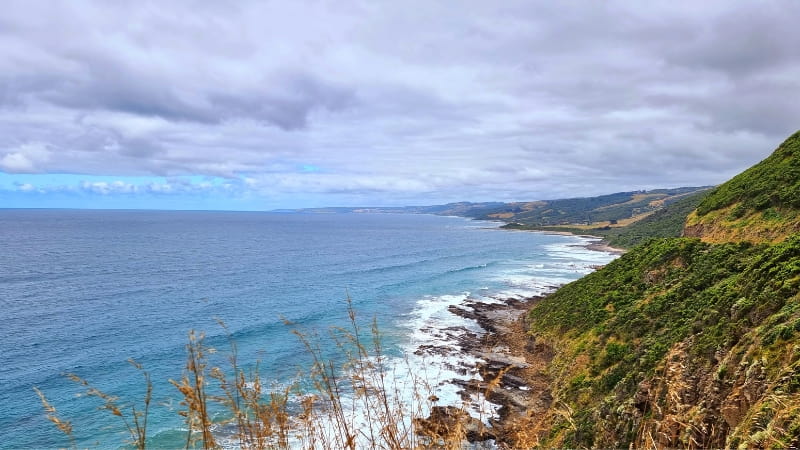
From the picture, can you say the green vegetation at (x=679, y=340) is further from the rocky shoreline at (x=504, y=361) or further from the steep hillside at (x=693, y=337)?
the rocky shoreline at (x=504, y=361)

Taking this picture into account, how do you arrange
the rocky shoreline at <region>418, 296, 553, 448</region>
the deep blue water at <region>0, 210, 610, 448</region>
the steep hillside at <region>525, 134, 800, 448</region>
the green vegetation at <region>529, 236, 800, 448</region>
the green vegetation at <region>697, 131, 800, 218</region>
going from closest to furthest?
the steep hillside at <region>525, 134, 800, 448</region> < the green vegetation at <region>529, 236, 800, 448</region> < the rocky shoreline at <region>418, 296, 553, 448</region> < the green vegetation at <region>697, 131, 800, 218</region> < the deep blue water at <region>0, 210, 610, 448</region>

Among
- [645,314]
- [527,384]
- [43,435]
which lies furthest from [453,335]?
[43,435]

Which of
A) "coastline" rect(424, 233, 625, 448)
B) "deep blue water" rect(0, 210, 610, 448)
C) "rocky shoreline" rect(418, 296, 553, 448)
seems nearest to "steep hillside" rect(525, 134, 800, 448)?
"coastline" rect(424, 233, 625, 448)

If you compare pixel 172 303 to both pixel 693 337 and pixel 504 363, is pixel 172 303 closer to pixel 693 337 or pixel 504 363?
pixel 504 363

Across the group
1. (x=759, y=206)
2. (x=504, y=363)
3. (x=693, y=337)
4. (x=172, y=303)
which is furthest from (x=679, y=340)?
(x=172, y=303)

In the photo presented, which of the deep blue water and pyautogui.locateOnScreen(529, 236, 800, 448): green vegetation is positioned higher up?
pyautogui.locateOnScreen(529, 236, 800, 448): green vegetation

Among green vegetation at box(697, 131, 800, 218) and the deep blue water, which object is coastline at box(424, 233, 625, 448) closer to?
the deep blue water
